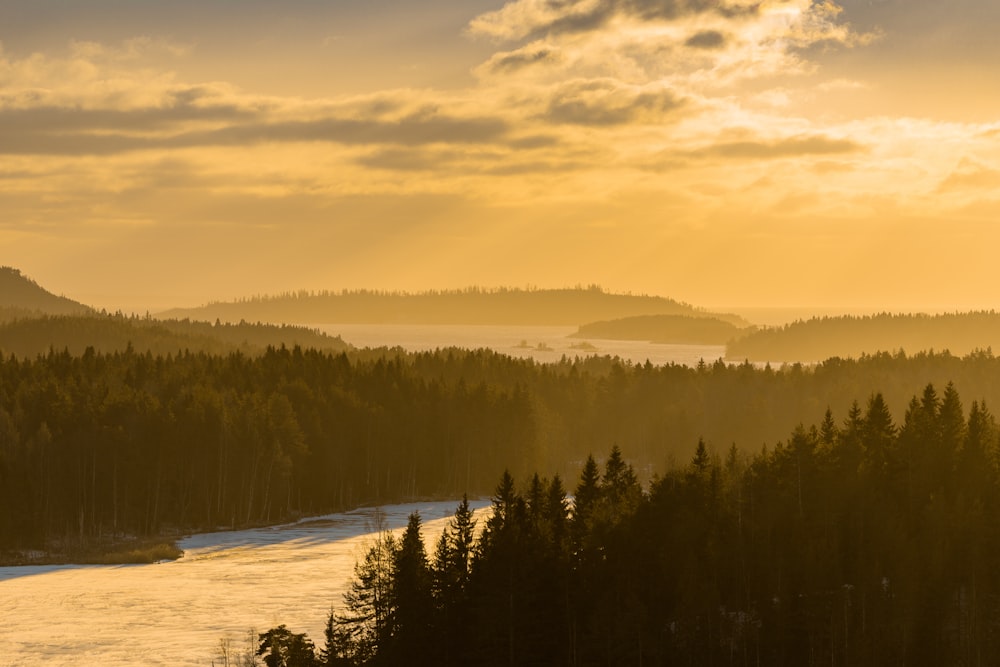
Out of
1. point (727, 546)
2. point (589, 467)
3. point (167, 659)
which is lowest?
point (167, 659)

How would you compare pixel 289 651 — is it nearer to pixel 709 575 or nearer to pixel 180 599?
pixel 709 575

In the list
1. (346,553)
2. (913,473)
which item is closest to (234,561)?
(346,553)

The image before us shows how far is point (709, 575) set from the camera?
7344 cm

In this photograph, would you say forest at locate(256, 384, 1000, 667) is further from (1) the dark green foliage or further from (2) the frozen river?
(2) the frozen river

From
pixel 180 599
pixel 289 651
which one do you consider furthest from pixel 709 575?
pixel 180 599

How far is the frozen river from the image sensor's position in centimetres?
7812

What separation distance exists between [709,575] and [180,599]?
4350 cm

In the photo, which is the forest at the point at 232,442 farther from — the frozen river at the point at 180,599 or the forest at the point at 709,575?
the forest at the point at 709,575

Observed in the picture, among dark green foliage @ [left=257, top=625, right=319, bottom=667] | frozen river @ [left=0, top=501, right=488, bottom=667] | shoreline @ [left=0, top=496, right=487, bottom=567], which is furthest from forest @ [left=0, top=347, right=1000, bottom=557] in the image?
dark green foliage @ [left=257, top=625, right=319, bottom=667]

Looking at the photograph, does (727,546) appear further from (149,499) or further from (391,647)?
(149,499)

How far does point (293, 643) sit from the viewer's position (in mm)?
62469

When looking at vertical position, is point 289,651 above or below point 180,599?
above

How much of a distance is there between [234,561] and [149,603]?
19.5 m

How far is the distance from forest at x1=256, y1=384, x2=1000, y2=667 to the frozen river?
25.6 feet
